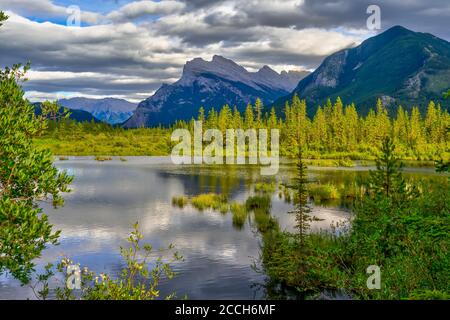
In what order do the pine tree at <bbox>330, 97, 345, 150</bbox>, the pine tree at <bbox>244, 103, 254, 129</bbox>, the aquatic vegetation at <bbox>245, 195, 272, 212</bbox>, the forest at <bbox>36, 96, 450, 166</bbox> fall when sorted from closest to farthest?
the aquatic vegetation at <bbox>245, 195, 272, 212</bbox> < the forest at <bbox>36, 96, 450, 166</bbox> < the pine tree at <bbox>330, 97, 345, 150</bbox> < the pine tree at <bbox>244, 103, 254, 129</bbox>

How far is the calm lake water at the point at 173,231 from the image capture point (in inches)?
1107

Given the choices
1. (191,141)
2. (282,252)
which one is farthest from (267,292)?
(191,141)

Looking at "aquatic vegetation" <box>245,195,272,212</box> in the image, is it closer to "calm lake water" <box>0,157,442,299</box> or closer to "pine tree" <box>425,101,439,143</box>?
"calm lake water" <box>0,157,442,299</box>

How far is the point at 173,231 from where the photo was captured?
41.6 metres

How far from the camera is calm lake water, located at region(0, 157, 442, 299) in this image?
2812cm

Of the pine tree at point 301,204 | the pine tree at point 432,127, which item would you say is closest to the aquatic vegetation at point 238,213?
the pine tree at point 301,204

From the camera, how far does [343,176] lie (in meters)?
82.0

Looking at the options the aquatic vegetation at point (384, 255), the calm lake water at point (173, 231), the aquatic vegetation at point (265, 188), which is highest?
the aquatic vegetation at point (384, 255)

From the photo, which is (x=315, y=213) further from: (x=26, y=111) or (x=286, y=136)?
(x=286, y=136)

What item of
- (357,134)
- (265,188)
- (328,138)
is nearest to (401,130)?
(357,134)

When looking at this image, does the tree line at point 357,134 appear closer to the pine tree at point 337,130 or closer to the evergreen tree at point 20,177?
the pine tree at point 337,130

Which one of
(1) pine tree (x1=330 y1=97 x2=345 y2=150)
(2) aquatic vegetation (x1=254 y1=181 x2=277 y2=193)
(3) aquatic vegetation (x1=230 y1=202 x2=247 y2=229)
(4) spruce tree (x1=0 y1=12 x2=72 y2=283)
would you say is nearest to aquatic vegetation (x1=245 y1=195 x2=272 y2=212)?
(3) aquatic vegetation (x1=230 y1=202 x2=247 y2=229)

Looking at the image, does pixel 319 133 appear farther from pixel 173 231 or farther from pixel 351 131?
pixel 173 231
